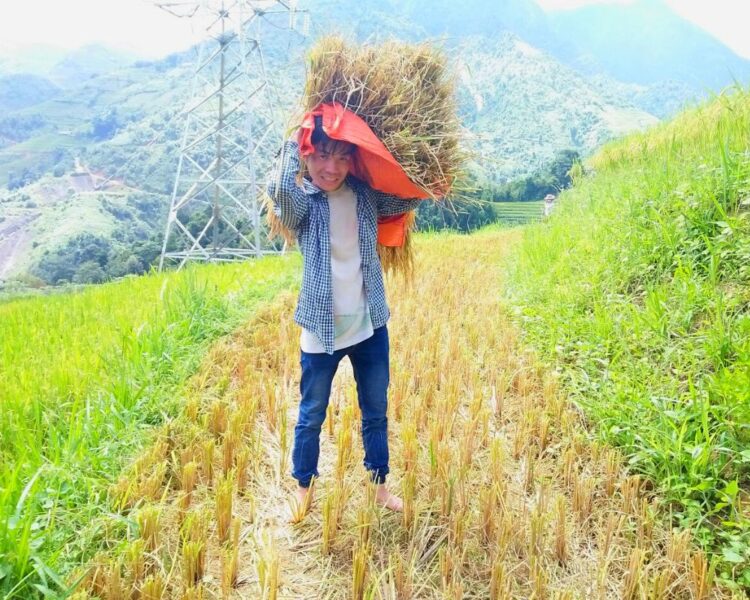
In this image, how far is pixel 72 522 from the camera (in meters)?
1.68

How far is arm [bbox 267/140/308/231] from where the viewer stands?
1806 mm

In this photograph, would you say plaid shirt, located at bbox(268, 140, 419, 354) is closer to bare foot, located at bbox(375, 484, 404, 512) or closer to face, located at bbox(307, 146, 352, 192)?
face, located at bbox(307, 146, 352, 192)

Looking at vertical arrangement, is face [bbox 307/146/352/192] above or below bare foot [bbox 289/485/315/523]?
above

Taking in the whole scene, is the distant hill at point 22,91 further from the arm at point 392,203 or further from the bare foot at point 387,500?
the bare foot at point 387,500

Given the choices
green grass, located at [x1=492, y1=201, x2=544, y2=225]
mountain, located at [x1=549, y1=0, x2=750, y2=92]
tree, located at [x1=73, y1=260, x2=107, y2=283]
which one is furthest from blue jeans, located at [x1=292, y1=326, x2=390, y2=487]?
mountain, located at [x1=549, y1=0, x2=750, y2=92]

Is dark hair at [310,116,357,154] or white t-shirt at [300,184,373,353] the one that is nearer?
dark hair at [310,116,357,154]

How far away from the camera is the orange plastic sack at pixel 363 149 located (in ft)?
5.50

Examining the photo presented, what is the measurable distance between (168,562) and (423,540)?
929mm

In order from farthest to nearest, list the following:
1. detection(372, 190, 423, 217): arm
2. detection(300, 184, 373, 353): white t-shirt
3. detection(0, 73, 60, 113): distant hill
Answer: detection(0, 73, 60, 113): distant hill → detection(372, 190, 423, 217): arm → detection(300, 184, 373, 353): white t-shirt

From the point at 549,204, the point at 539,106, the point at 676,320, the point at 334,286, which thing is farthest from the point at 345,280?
the point at 539,106

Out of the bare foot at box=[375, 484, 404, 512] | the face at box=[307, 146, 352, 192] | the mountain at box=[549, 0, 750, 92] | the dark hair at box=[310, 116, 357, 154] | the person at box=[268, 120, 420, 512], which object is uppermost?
the mountain at box=[549, 0, 750, 92]

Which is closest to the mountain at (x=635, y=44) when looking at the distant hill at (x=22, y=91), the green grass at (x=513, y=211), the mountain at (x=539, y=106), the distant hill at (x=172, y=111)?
the distant hill at (x=172, y=111)

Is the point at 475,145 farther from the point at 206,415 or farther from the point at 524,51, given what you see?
the point at 524,51

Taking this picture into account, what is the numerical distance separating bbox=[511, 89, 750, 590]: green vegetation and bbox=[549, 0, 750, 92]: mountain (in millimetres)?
69119
